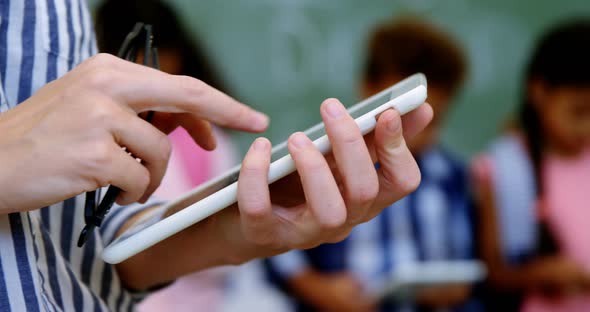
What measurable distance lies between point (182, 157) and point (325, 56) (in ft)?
2.36

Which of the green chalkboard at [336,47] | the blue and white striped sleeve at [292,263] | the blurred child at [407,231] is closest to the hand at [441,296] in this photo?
the blurred child at [407,231]

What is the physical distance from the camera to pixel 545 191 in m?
1.39

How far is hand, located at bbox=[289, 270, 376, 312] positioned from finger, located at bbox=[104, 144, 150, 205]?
1082 millimetres

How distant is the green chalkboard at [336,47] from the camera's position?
1903 mm

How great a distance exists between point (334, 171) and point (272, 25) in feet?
4.93

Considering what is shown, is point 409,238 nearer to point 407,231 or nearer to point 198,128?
point 407,231

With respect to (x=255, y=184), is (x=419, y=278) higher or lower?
lower

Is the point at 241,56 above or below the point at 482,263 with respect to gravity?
above

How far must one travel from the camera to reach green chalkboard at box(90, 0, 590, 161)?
1.90 meters

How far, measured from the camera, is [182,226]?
0.40 meters

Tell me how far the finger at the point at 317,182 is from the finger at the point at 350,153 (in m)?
0.01

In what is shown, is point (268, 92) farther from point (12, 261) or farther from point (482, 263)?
point (12, 261)

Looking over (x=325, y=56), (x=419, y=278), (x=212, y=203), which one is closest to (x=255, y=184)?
(x=212, y=203)

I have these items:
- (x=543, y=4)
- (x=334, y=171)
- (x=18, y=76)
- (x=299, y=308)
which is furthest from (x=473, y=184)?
(x=18, y=76)
